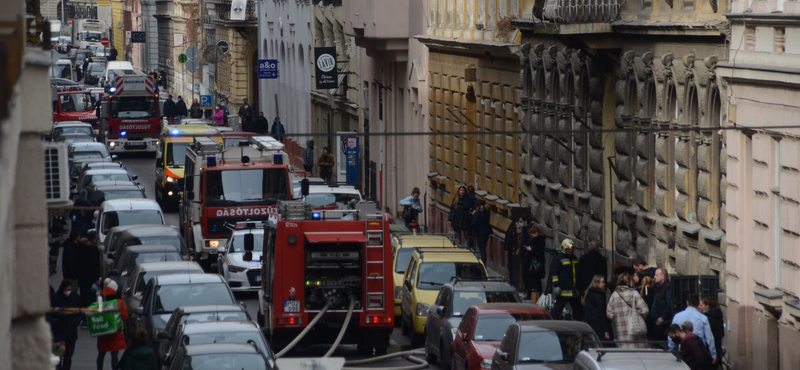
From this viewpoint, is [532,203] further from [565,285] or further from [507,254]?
[565,285]

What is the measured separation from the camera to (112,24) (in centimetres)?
14000

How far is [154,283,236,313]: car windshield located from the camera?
62.6 ft

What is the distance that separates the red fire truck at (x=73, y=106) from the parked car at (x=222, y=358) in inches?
1930

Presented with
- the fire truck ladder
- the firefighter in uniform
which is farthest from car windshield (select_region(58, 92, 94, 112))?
the firefighter in uniform

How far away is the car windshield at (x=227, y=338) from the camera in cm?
1520

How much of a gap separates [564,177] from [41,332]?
22.7m

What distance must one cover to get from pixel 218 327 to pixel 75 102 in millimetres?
48914

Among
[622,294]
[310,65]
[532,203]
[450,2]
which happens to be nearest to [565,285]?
[622,294]

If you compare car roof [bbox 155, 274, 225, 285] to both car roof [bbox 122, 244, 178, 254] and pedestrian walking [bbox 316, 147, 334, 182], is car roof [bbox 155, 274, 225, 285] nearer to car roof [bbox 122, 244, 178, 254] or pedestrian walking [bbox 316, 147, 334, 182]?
car roof [bbox 122, 244, 178, 254]

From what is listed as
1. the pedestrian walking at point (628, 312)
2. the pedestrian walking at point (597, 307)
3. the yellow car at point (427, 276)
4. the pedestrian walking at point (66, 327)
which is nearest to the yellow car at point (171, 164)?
the yellow car at point (427, 276)

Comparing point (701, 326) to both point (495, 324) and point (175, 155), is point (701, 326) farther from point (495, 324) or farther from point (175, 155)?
point (175, 155)

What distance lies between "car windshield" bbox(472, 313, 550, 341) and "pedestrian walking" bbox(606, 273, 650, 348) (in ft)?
2.96

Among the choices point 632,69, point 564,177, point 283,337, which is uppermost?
point 632,69

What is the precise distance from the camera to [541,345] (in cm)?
1521
